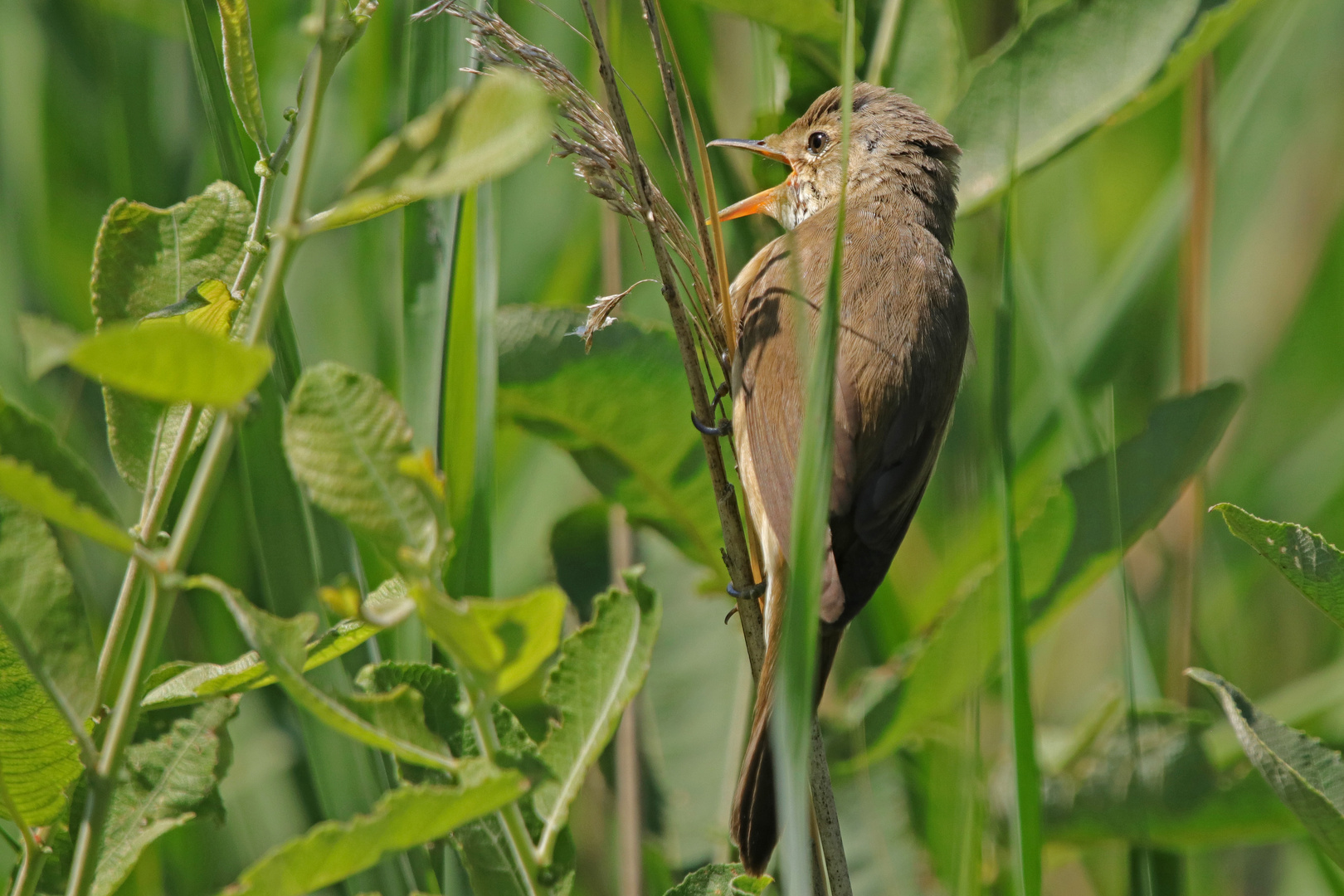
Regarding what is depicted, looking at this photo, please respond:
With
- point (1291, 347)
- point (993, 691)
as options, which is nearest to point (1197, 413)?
point (993, 691)

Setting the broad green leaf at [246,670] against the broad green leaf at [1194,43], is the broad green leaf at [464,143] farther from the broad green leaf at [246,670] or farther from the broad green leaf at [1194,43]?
the broad green leaf at [1194,43]

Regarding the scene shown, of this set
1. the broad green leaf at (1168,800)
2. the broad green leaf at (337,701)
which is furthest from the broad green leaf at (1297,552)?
the broad green leaf at (1168,800)

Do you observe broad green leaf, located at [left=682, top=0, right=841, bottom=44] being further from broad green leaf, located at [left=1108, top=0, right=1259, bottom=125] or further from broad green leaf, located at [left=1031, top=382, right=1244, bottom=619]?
broad green leaf, located at [left=1031, top=382, right=1244, bottom=619]

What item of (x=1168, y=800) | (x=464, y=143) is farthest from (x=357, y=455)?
(x=1168, y=800)

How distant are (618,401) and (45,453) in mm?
878

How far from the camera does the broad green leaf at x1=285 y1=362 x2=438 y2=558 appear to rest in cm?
70

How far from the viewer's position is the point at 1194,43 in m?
1.61

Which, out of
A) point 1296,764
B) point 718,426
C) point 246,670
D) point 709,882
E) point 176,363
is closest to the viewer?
point 176,363

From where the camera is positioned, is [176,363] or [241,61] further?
[241,61]

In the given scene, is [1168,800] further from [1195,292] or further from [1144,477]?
[1195,292]

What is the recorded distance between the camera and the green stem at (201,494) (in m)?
0.68

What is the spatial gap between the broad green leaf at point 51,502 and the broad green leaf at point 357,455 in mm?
107

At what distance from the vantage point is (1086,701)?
2959mm

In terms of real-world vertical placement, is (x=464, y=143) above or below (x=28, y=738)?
above
